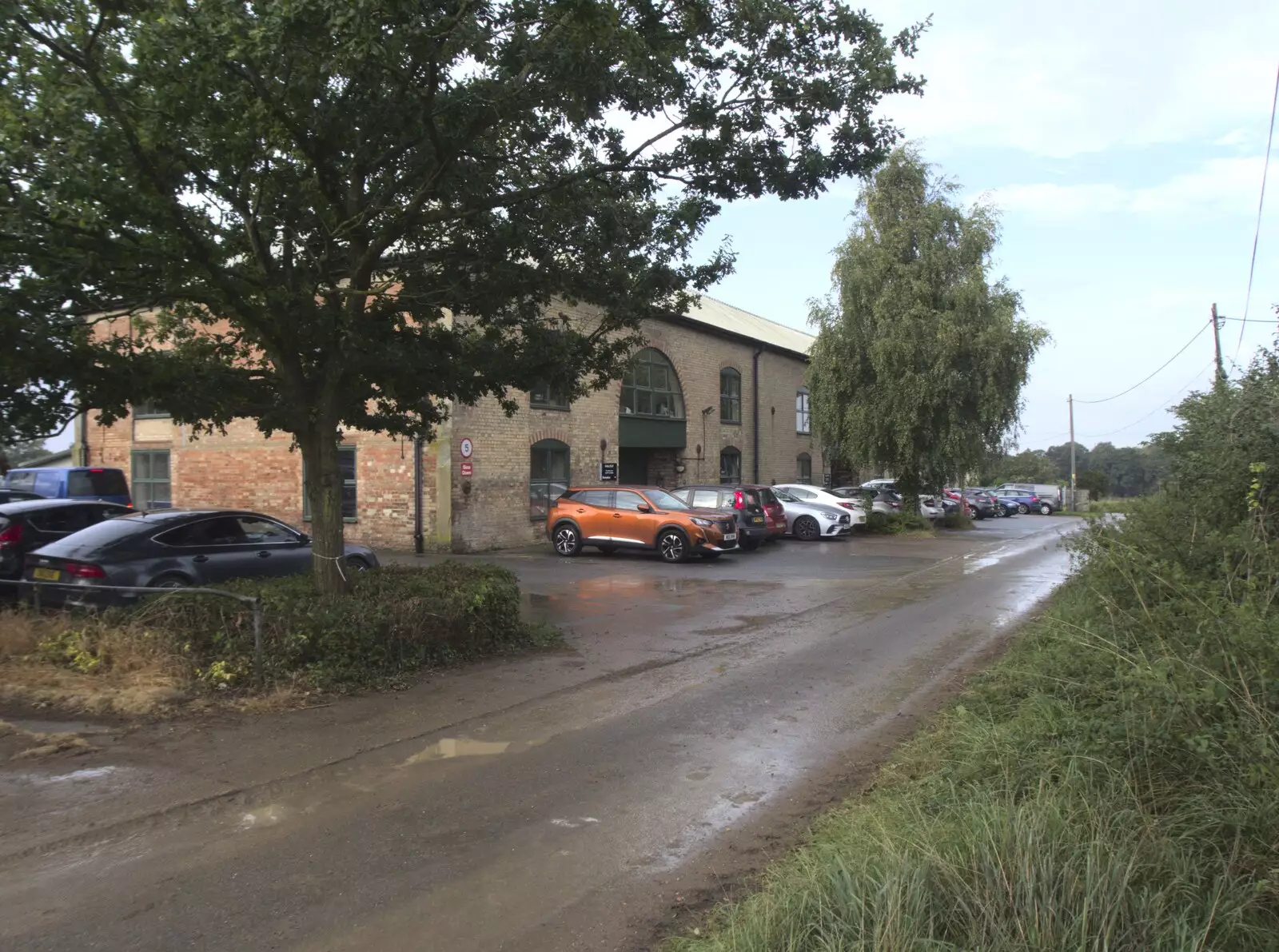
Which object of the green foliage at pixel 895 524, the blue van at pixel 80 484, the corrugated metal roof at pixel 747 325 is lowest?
the green foliage at pixel 895 524

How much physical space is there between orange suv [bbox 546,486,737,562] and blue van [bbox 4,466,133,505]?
351 inches

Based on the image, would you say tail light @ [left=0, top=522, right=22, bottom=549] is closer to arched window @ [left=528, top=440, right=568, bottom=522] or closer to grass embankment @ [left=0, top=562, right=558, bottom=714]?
grass embankment @ [left=0, top=562, right=558, bottom=714]

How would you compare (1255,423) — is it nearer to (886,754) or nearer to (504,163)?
(886,754)

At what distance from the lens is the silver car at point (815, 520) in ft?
81.8

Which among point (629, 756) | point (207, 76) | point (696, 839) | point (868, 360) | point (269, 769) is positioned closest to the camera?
point (696, 839)

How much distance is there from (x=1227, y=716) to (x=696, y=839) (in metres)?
2.56

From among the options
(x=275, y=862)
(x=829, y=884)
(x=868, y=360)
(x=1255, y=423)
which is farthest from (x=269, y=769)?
(x=868, y=360)

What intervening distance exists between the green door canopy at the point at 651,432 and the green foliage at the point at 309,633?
55.6 ft

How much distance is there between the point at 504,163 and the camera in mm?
9156

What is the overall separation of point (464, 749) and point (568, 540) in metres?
13.8

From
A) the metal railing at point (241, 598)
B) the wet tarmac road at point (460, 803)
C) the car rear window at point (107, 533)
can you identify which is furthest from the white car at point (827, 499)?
the metal railing at point (241, 598)

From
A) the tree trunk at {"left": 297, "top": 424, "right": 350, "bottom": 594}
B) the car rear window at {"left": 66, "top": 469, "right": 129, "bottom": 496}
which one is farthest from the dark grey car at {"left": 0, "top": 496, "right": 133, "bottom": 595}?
the car rear window at {"left": 66, "top": 469, "right": 129, "bottom": 496}

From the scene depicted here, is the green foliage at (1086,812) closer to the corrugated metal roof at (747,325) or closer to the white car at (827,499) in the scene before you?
the white car at (827,499)

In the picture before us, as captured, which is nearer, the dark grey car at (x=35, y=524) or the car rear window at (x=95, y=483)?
the dark grey car at (x=35, y=524)
